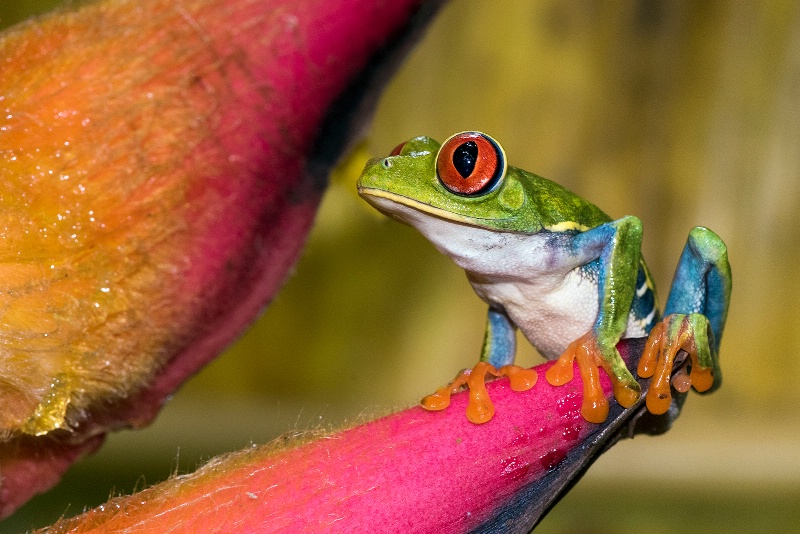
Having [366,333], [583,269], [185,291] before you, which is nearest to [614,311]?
[583,269]

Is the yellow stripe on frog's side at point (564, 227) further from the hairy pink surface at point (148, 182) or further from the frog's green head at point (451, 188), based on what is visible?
the hairy pink surface at point (148, 182)

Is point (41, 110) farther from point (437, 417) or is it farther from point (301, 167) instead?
point (437, 417)

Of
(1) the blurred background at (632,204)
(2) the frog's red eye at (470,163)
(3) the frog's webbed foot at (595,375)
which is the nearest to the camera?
(3) the frog's webbed foot at (595,375)

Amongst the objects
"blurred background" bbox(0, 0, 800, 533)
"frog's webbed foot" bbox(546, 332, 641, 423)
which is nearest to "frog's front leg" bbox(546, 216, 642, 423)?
"frog's webbed foot" bbox(546, 332, 641, 423)

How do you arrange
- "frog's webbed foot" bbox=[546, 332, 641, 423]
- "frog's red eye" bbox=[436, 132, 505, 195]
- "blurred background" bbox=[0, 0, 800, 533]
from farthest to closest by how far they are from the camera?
"blurred background" bbox=[0, 0, 800, 533] → "frog's red eye" bbox=[436, 132, 505, 195] → "frog's webbed foot" bbox=[546, 332, 641, 423]

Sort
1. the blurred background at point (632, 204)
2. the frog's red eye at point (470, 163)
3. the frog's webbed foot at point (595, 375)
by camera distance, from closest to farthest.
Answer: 1. the frog's webbed foot at point (595, 375)
2. the frog's red eye at point (470, 163)
3. the blurred background at point (632, 204)

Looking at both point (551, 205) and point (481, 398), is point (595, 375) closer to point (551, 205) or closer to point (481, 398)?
point (481, 398)

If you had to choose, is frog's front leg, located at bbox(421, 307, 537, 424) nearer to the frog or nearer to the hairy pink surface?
the frog

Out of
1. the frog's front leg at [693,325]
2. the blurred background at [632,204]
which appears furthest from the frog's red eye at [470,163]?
the blurred background at [632,204]
